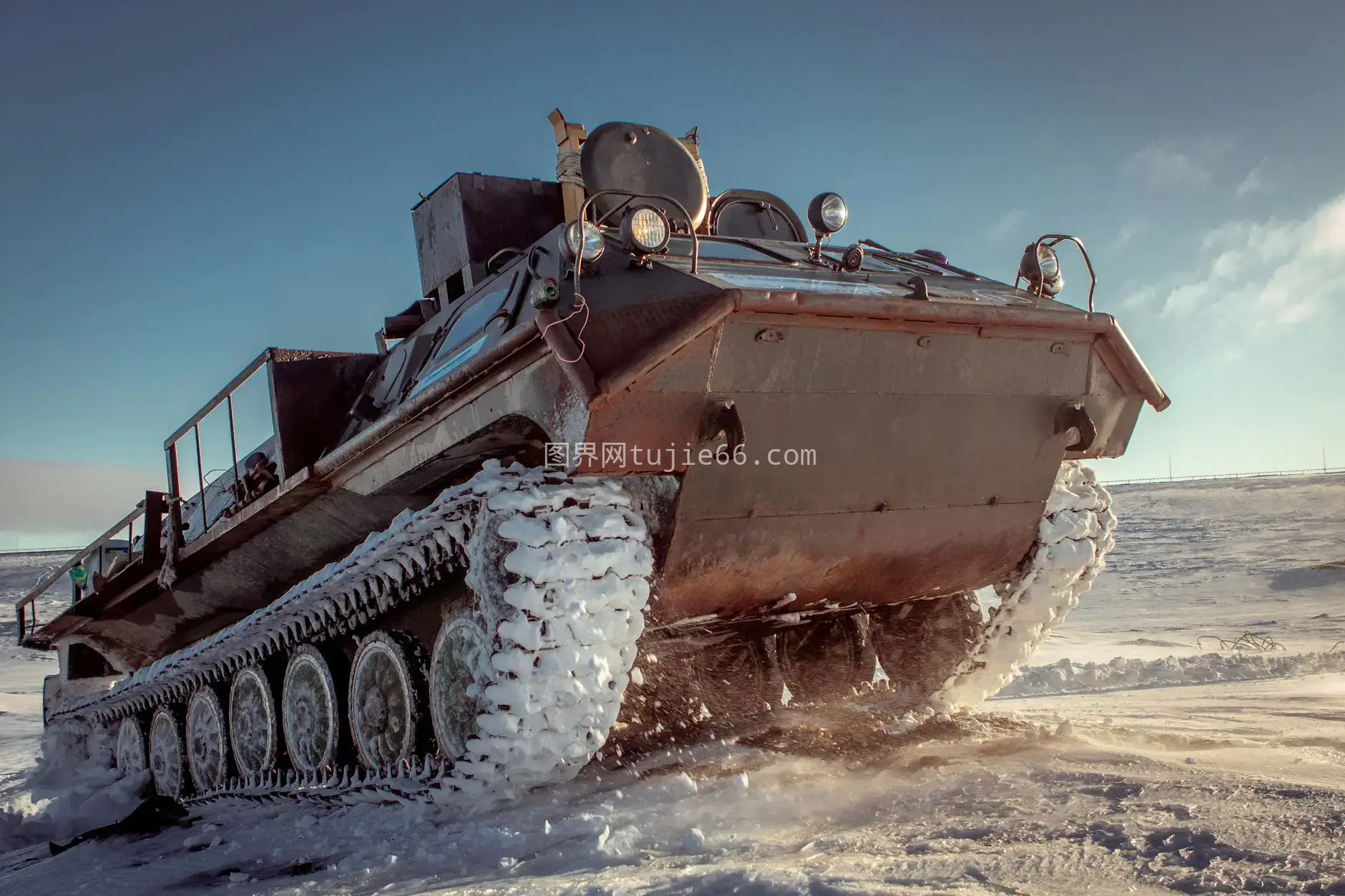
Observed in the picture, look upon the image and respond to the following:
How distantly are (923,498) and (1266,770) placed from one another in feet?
5.19

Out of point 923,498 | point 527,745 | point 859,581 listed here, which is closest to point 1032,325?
point 923,498

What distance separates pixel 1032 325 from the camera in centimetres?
470

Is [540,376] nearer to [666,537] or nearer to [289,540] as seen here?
[666,537]

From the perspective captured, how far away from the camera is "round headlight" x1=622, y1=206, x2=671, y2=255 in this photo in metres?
4.36

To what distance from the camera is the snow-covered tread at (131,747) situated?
24.8 ft

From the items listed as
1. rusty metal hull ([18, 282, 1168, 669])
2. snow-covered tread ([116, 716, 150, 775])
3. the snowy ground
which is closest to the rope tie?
rusty metal hull ([18, 282, 1168, 669])

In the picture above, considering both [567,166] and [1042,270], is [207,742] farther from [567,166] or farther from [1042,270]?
[1042,270]

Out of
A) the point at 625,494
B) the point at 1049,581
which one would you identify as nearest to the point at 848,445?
the point at 625,494

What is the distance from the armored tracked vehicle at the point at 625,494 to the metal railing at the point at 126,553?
3 centimetres

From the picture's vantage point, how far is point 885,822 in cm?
371

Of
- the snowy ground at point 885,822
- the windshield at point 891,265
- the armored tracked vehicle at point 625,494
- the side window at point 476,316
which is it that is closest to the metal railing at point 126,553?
the armored tracked vehicle at point 625,494

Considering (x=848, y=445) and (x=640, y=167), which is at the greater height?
(x=640, y=167)

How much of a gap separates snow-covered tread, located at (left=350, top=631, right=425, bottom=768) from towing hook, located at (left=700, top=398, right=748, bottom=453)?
171cm

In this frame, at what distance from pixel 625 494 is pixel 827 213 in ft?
5.80
